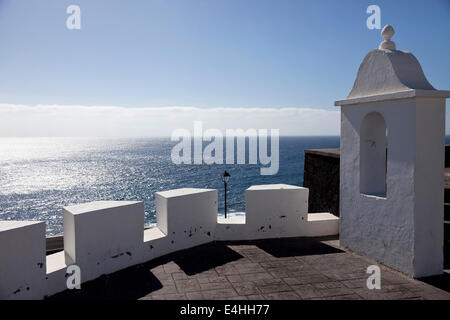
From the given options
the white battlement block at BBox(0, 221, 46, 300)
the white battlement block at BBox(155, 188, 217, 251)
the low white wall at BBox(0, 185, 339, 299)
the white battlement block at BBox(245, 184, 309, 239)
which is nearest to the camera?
the white battlement block at BBox(0, 221, 46, 300)

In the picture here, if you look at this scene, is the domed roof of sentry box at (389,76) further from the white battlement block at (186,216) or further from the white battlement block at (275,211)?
the white battlement block at (186,216)

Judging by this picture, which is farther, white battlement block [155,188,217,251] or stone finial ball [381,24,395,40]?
white battlement block [155,188,217,251]

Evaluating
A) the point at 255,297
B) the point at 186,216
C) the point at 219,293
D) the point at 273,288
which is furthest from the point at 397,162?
the point at 186,216

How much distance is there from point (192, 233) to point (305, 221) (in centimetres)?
253

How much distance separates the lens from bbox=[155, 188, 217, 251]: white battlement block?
680 centimetres

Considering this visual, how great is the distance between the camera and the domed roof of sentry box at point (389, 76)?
547 cm

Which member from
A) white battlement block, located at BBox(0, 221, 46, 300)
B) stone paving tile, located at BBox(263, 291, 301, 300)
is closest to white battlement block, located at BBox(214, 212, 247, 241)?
stone paving tile, located at BBox(263, 291, 301, 300)

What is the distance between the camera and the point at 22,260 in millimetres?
4531

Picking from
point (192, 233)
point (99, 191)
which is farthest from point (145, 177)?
point (192, 233)

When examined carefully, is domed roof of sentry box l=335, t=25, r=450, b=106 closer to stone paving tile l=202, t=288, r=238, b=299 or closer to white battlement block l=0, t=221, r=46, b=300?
stone paving tile l=202, t=288, r=238, b=299

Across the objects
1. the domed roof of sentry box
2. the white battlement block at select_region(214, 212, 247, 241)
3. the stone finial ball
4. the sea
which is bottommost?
the sea
